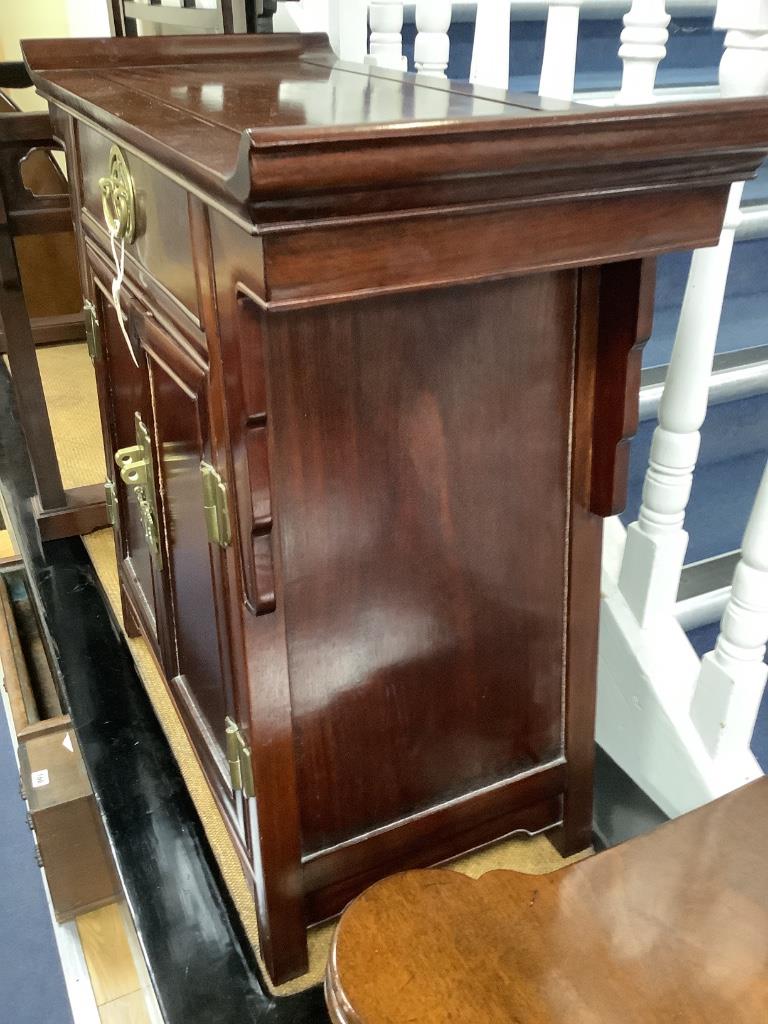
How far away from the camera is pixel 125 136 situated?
2.55 feet

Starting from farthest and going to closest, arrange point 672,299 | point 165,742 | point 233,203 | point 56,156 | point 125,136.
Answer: point 56,156
point 672,299
point 165,742
point 125,136
point 233,203

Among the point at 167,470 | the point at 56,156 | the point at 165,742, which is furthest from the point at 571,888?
the point at 56,156

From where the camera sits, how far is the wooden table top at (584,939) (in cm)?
59

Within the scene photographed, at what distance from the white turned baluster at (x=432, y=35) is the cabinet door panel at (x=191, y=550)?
52 cm

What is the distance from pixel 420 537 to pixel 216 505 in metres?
0.19

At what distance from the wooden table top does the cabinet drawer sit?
51 cm

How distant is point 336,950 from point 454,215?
19.8 inches

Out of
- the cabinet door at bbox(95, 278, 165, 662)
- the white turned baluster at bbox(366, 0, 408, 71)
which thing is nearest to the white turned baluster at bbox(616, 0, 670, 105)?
the white turned baluster at bbox(366, 0, 408, 71)

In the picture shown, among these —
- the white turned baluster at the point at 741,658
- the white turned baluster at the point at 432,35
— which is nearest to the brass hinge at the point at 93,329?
the white turned baluster at the point at 432,35

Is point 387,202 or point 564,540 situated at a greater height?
point 387,202

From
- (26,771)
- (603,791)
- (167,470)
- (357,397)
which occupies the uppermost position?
(357,397)

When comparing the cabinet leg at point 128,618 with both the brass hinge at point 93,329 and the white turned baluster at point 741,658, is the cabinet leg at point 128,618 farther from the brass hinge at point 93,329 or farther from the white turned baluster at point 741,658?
the white turned baluster at point 741,658

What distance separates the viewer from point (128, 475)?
1.16 meters

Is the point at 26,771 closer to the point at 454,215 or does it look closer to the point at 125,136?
the point at 125,136
